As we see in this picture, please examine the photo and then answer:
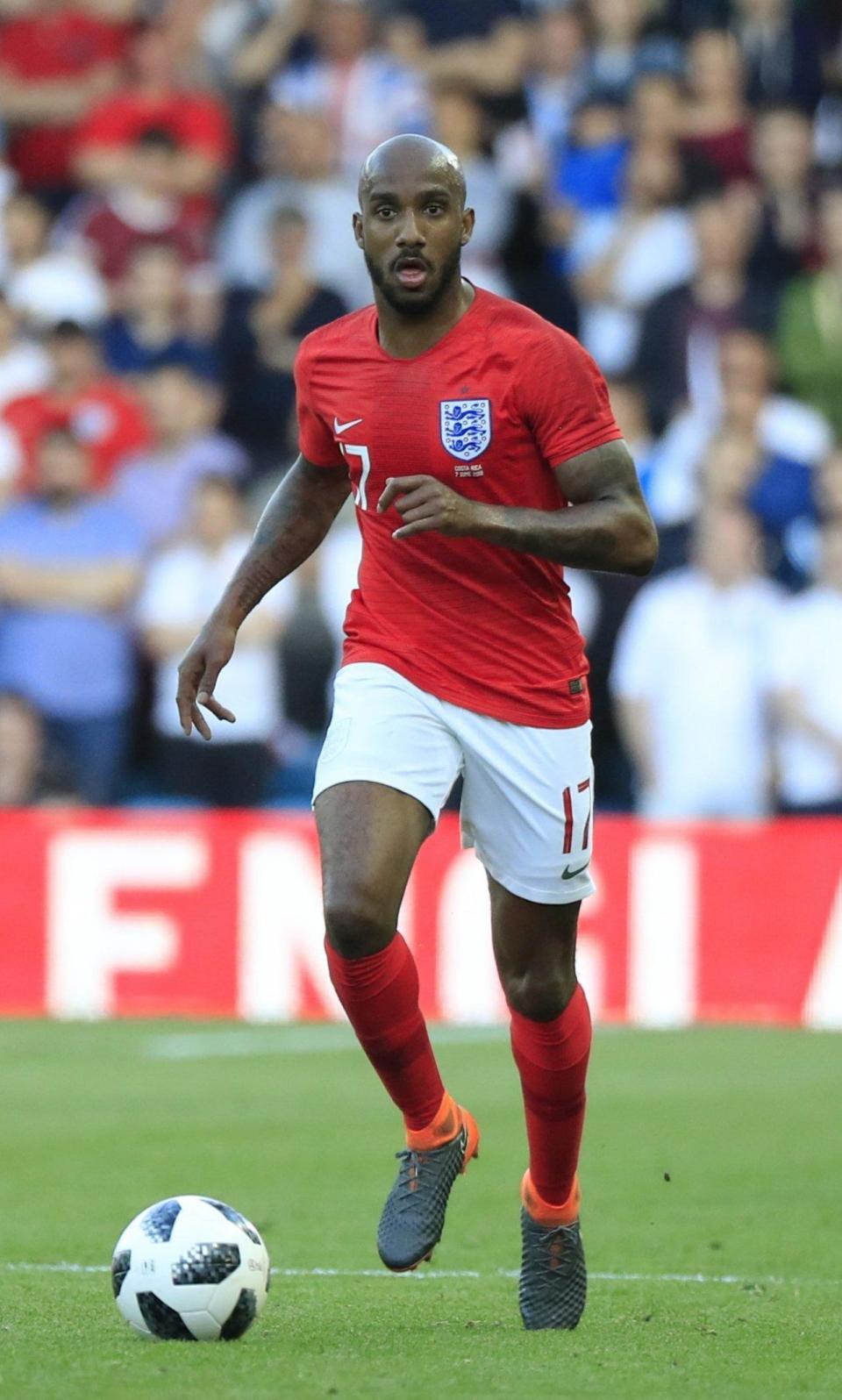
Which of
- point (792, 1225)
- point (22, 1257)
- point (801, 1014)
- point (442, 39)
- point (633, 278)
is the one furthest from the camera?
point (442, 39)

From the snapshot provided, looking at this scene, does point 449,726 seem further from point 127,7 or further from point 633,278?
point 127,7

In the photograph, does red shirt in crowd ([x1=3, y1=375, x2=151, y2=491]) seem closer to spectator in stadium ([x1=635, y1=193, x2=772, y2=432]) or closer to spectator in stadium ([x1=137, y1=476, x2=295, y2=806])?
spectator in stadium ([x1=137, y1=476, x2=295, y2=806])

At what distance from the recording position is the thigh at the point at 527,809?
17.5ft

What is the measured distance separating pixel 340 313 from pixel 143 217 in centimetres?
173

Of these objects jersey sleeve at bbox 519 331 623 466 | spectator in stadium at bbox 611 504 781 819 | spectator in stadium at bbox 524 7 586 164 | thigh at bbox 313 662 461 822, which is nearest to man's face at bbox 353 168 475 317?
jersey sleeve at bbox 519 331 623 466

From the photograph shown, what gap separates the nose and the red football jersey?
252 mm

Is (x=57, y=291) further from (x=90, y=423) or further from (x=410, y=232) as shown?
(x=410, y=232)

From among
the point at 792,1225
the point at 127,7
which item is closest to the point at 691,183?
the point at 127,7

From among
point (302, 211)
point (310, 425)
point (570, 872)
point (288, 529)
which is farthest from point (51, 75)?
point (570, 872)

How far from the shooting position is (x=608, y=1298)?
5.79m

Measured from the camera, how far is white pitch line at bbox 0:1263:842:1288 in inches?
237

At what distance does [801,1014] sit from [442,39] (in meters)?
6.94

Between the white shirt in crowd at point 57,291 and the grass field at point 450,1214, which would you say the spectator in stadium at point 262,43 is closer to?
the white shirt in crowd at point 57,291

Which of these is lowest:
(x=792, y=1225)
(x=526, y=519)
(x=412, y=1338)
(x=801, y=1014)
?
(x=801, y=1014)
